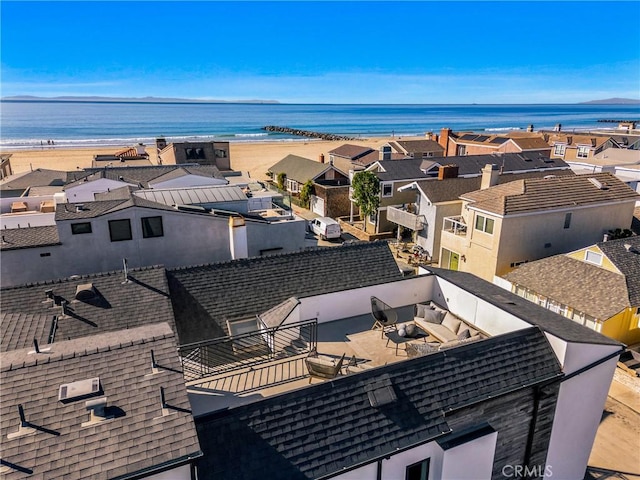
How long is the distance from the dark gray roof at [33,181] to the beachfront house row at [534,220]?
35.6m

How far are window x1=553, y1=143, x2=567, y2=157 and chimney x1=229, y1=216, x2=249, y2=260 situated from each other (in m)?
62.5

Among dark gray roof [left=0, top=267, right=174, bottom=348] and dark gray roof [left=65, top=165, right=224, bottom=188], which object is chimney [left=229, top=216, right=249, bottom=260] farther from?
dark gray roof [left=65, top=165, right=224, bottom=188]

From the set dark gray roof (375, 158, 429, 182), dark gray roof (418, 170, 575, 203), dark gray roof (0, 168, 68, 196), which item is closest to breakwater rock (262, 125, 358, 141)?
dark gray roof (375, 158, 429, 182)

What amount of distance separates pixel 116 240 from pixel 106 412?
41.3ft

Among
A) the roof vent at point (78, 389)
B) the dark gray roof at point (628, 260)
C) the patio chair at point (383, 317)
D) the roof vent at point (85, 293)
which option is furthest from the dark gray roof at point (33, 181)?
the dark gray roof at point (628, 260)

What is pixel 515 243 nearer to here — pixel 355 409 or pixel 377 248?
pixel 377 248

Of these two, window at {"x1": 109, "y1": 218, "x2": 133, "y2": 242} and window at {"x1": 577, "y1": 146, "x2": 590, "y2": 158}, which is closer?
window at {"x1": 109, "y1": 218, "x2": 133, "y2": 242}

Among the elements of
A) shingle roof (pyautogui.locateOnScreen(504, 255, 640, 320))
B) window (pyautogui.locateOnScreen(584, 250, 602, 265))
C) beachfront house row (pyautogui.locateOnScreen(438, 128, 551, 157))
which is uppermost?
beachfront house row (pyautogui.locateOnScreen(438, 128, 551, 157))

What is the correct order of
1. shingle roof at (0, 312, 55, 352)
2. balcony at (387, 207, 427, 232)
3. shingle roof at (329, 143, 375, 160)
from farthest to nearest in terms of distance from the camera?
shingle roof at (329, 143, 375, 160)
balcony at (387, 207, 427, 232)
shingle roof at (0, 312, 55, 352)

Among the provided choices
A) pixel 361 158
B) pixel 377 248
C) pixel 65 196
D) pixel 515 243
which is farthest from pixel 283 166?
pixel 377 248

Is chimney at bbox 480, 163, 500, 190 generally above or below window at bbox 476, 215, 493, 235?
above

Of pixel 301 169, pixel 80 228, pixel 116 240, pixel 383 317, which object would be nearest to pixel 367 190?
pixel 301 169

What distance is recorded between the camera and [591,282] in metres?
20.8

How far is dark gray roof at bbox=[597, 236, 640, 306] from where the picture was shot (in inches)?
773
